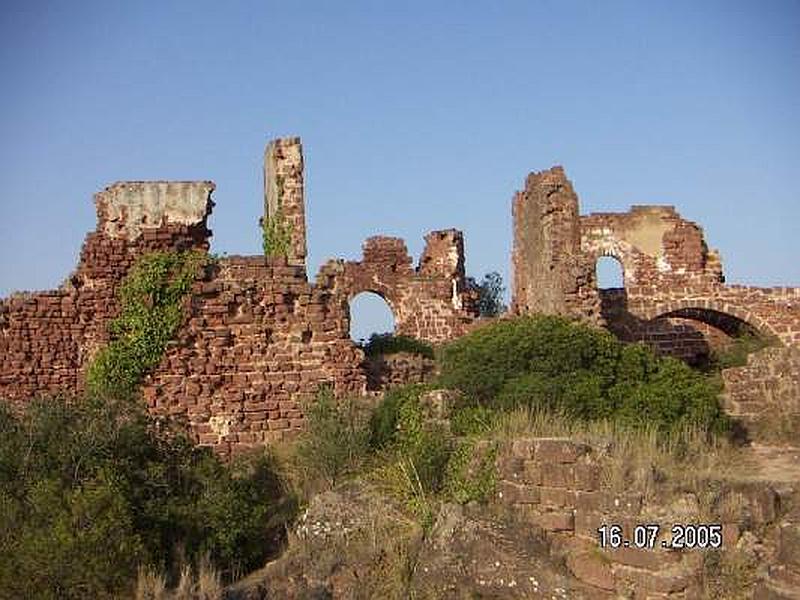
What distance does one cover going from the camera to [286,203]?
749 inches

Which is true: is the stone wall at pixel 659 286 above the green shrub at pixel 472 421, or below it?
above

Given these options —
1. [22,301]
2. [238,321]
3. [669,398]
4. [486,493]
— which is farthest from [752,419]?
[22,301]

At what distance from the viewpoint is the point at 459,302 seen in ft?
89.2

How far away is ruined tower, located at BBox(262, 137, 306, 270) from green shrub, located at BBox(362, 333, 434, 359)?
2.04 metres

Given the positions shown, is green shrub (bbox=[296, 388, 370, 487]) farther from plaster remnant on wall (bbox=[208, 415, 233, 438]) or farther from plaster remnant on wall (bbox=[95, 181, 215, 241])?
plaster remnant on wall (bbox=[95, 181, 215, 241])

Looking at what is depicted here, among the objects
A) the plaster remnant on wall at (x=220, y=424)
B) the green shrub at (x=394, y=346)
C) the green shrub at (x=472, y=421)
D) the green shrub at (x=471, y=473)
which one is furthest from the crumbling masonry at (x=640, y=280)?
the green shrub at (x=471, y=473)

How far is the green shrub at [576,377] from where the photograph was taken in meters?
11.7

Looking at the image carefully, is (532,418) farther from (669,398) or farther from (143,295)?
(143,295)

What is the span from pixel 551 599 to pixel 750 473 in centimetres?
286

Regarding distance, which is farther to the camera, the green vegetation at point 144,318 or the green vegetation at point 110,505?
the green vegetation at point 144,318

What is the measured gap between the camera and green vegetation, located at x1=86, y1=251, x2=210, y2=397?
13203mm

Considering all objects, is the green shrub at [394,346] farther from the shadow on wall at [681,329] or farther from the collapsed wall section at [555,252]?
the shadow on wall at [681,329]

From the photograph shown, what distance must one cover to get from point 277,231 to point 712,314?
43.7 feet

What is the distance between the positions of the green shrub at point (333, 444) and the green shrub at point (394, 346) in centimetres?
457
